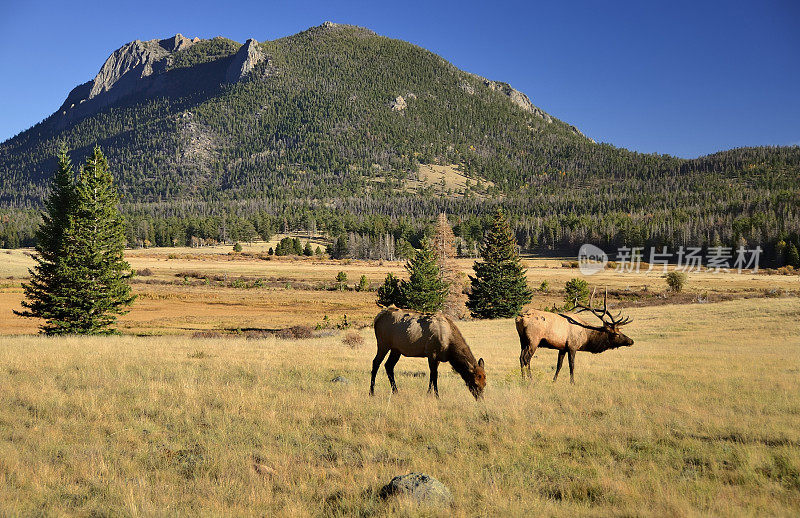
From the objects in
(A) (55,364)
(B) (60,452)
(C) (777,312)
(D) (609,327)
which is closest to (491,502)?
(B) (60,452)

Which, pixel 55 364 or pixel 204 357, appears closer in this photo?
pixel 55 364

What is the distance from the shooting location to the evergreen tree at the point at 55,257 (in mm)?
23547

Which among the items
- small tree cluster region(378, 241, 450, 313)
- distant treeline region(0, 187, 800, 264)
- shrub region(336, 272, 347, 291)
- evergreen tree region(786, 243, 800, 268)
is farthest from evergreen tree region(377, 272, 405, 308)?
evergreen tree region(786, 243, 800, 268)

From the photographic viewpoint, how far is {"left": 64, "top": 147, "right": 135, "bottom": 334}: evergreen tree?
78.0 feet

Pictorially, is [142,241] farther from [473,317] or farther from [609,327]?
[609,327]

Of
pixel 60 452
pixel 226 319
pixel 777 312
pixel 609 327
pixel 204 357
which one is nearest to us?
pixel 60 452

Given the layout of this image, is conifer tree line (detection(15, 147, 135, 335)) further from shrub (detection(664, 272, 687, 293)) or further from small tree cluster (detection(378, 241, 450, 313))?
shrub (detection(664, 272, 687, 293))

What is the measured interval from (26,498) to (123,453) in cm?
155

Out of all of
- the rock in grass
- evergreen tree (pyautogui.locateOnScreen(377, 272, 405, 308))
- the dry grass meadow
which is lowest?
evergreen tree (pyautogui.locateOnScreen(377, 272, 405, 308))

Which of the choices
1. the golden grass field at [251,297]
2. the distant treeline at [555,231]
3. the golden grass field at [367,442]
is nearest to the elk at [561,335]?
the golden grass field at [367,442]

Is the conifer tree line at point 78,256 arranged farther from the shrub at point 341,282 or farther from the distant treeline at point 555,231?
the distant treeline at point 555,231

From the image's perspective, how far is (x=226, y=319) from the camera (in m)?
43.3

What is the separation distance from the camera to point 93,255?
2380 centimetres

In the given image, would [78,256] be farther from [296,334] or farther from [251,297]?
[251,297]
